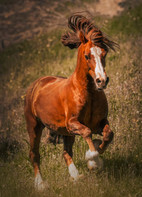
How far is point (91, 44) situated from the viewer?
4672 millimetres

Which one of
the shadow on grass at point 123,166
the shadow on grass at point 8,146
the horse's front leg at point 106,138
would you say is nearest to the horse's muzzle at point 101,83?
the horse's front leg at point 106,138

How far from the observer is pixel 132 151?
6320 millimetres

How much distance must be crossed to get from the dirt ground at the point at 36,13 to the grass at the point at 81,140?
2946 millimetres

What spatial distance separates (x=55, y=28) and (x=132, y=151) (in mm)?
10839

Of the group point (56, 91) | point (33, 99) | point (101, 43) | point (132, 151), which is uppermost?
point (101, 43)

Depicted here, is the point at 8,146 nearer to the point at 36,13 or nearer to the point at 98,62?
the point at 98,62

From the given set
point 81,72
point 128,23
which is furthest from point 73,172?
point 128,23

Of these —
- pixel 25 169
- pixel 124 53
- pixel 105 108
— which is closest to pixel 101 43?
pixel 105 108

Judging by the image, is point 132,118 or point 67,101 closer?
point 67,101

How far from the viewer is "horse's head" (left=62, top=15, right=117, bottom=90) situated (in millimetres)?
4340

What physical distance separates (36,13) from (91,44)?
14.4 meters

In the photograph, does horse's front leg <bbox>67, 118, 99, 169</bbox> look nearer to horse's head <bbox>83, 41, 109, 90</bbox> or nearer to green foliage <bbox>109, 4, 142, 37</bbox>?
horse's head <bbox>83, 41, 109, 90</bbox>

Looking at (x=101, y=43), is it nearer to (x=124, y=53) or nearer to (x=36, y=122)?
(x=36, y=122)

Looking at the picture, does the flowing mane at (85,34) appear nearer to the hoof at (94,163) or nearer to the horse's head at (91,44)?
the horse's head at (91,44)
